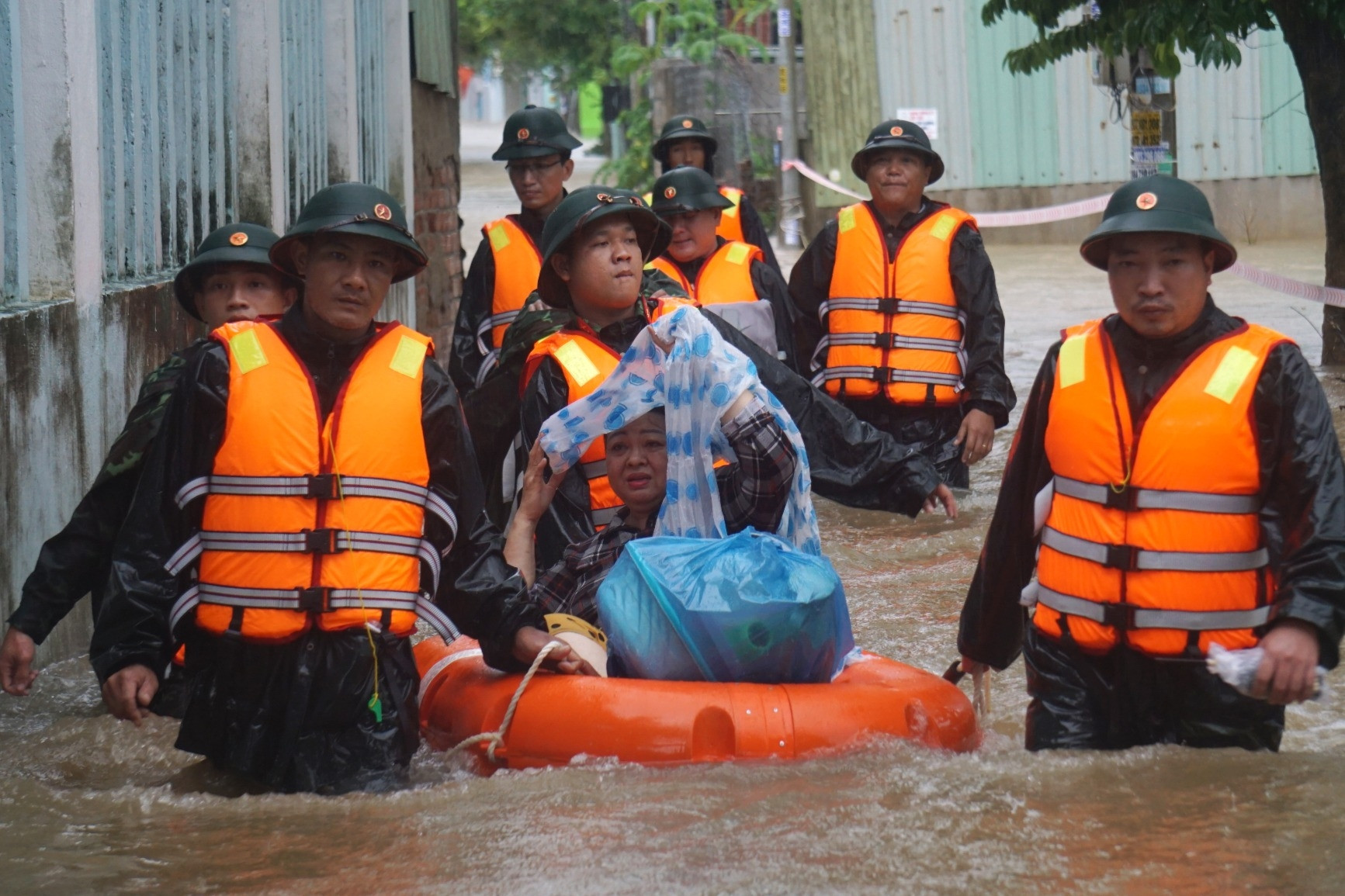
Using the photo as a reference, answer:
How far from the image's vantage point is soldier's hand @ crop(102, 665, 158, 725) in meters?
3.87

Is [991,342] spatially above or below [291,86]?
below

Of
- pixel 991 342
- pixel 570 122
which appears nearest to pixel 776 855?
pixel 991 342

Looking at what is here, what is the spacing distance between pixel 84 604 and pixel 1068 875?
367 cm

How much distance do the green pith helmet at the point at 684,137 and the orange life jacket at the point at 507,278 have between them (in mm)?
2142

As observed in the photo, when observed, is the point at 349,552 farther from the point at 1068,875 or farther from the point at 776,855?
the point at 1068,875

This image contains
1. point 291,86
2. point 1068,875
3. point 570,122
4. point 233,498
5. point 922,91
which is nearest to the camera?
point 1068,875

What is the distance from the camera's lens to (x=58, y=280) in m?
5.67

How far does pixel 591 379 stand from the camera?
16.8 ft

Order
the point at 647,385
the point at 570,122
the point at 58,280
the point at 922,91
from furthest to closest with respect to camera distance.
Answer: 1. the point at 570,122
2. the point at 922,91
3. the point at 58,280
4. the point at 647,385

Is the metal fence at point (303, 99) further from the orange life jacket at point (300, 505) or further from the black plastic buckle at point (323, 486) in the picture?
the black plastic buckle at point (323, 486)

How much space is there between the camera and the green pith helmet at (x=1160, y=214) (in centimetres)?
393

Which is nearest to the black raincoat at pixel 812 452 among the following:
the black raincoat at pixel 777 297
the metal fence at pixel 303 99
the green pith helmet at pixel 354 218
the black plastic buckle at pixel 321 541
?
the green pith helmet at pixel 354 218

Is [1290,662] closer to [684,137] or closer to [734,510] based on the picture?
[734,510]

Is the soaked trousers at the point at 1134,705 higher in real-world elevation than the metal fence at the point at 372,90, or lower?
lower
